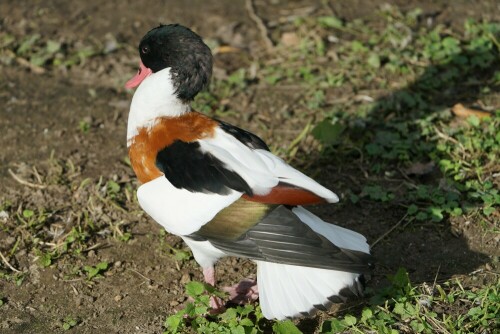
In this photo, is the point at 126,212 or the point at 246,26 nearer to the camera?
the point at 126,212

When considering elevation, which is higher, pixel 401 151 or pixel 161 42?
pixel 161 42

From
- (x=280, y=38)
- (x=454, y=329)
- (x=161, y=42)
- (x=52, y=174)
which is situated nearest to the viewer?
(x=454, y=329)

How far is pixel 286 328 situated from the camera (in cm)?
391

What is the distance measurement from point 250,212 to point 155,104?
948 mm

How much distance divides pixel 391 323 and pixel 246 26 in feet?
13.1

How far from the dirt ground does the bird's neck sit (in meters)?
0.85

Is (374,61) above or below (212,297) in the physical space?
above

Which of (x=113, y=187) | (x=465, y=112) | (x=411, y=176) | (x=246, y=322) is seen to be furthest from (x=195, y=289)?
(x=465, y=112)

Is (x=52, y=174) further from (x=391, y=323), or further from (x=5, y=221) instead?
(x=391, y=323)

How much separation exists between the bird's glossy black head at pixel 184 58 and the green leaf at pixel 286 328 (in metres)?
1.40

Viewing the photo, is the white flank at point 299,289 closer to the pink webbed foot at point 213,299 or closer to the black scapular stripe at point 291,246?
the black scapular stripe at point 291,246

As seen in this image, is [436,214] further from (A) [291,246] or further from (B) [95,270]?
(B) [95,270]

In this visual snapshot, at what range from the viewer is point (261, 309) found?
4.00 m

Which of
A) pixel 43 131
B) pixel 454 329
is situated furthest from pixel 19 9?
pixel 454 329
